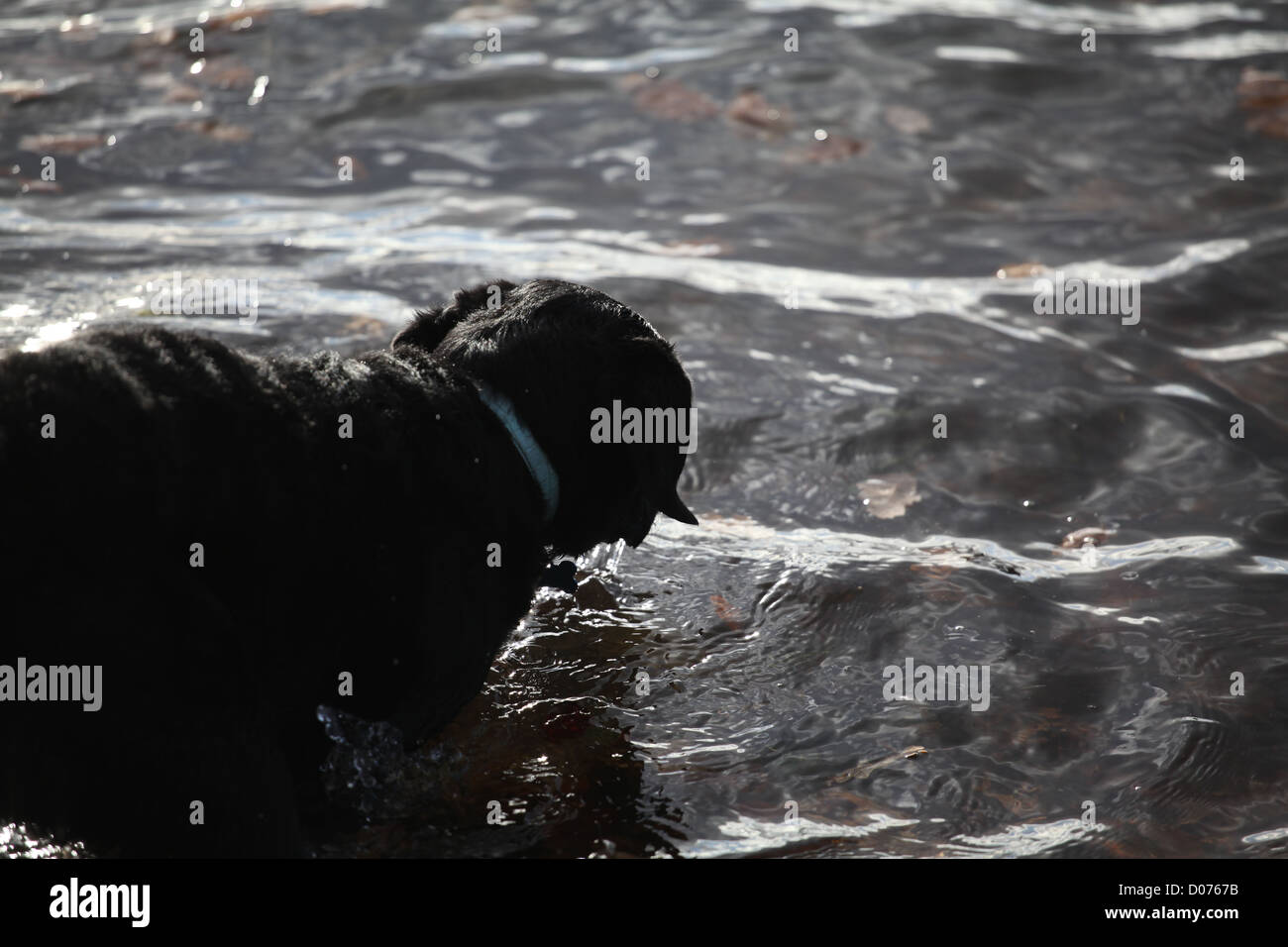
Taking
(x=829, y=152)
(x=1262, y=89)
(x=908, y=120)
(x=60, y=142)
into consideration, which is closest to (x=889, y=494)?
(x=829, y=152)

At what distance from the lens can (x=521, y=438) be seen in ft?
13.0

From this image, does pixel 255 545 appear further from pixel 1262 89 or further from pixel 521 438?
pixel 1262 89

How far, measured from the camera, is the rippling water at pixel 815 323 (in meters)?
4.35

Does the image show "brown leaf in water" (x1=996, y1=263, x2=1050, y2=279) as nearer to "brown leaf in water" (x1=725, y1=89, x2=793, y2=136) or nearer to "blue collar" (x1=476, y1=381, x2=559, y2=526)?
"brown leaf in water" (x1=725, y1=89, x2=793, y2=136)

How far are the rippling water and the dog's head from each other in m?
0.83

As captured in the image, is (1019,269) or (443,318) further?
(1019,269)

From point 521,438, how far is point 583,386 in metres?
0.27

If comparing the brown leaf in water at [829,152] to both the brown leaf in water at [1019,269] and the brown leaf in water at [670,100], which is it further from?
the brown leaf in water at [1019,269]

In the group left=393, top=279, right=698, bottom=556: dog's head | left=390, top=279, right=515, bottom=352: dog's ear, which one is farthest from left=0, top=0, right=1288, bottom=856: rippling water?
left=390, top=279, right=515, bottom=352: dog's ear

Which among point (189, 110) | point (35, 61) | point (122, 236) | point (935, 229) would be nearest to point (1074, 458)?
point (935, 229)

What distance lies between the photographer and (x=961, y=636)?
16.6 ft
